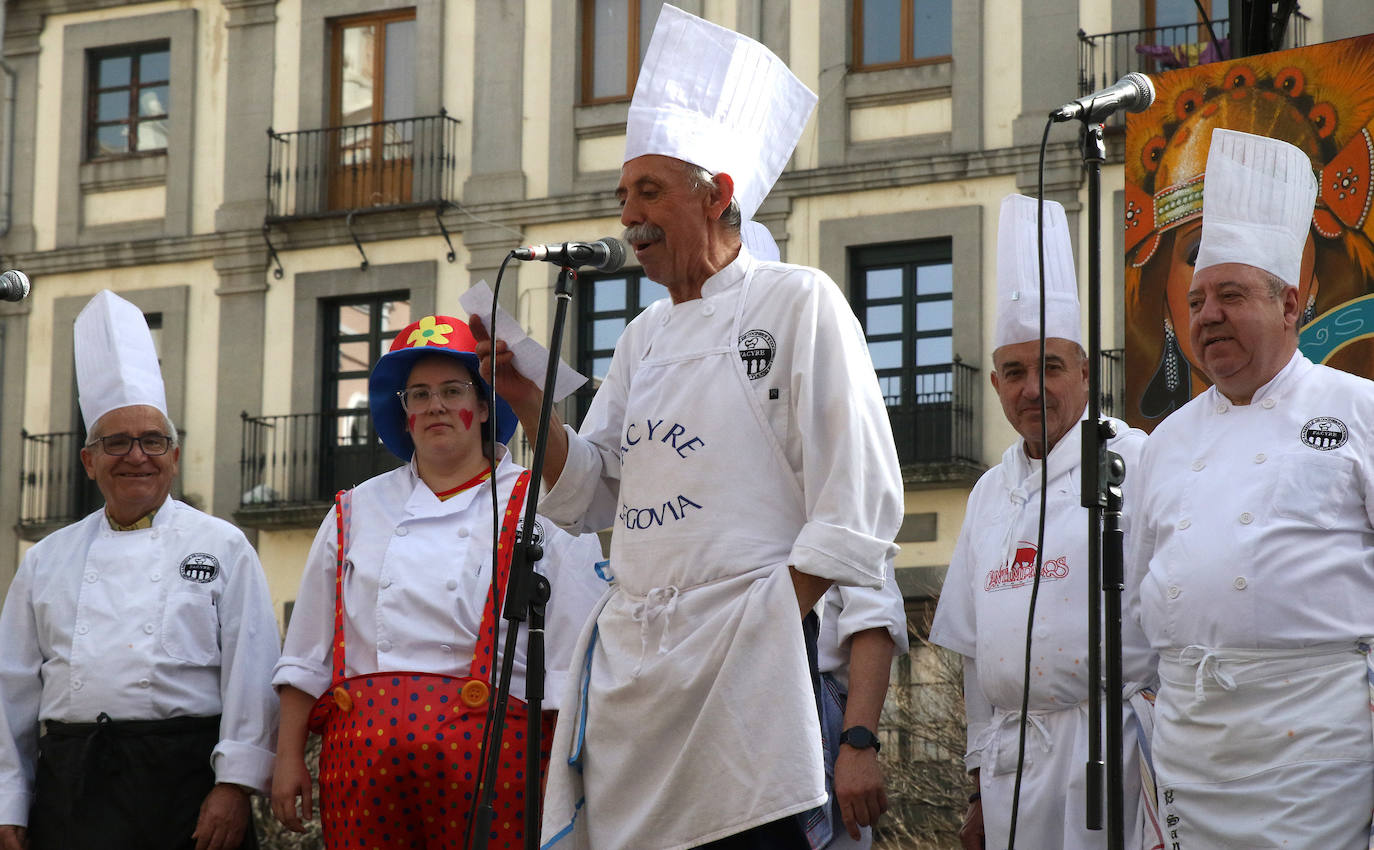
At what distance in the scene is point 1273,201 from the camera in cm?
436

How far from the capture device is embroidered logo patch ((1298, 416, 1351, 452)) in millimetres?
3988

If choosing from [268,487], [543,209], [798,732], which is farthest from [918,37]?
[798,732]

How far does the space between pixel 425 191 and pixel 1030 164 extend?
5.98 metres

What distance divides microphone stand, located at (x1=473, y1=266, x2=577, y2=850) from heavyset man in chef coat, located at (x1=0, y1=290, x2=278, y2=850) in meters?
1.46

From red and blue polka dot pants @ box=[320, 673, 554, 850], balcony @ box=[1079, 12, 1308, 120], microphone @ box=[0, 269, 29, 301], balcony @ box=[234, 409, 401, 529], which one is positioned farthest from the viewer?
balcony @ box=[234, 409, 401, 529]

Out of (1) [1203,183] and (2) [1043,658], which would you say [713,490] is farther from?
(1) [1203,183]

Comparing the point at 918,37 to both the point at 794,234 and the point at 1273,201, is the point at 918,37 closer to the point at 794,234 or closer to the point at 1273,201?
the point at 794,234

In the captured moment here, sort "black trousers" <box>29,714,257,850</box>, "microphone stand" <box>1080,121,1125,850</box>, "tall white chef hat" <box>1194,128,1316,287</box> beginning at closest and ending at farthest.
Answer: "microphone stand" <box>1080,121,1125,850</box> → "tall white chef hat" <box>1194,128,1316,287</box> → "black trousers" <box>29,714,257,850</box>

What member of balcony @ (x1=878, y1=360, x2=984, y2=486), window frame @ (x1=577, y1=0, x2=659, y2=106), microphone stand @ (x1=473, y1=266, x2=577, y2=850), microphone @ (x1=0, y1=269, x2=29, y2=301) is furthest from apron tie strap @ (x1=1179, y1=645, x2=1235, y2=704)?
window frame @ (x1=577, y1=0, x2=659, y2=106)

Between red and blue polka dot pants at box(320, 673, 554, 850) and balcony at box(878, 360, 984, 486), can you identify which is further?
balcony at box(878, 360, 984, 486)

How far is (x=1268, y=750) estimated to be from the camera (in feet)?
12.7

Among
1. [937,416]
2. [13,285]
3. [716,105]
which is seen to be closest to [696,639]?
[716,105]

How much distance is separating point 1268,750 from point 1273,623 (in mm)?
248

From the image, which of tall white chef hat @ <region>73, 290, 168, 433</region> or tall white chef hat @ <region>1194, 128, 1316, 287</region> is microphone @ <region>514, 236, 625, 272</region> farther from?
tall white chef hat @ <region>73, 290, 168, 433</region>
